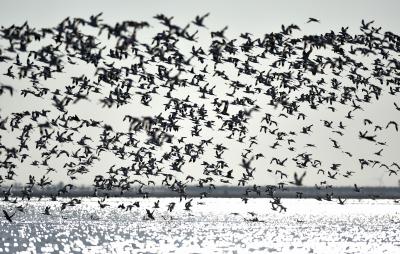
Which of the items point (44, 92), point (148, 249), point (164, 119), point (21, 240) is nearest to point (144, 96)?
point (164, 119)

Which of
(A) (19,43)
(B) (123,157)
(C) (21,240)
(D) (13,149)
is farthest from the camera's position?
(C) (21,240)

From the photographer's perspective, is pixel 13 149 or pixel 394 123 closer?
pixel 13 149

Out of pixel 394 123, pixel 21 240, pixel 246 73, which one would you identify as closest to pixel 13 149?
pixel 246 73

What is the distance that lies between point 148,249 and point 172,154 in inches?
789

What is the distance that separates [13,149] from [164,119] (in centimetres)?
1008

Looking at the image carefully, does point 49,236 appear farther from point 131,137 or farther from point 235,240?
point 131,137

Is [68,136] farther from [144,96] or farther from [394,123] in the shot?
[394,123]

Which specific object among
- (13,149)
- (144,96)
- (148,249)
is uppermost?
(144,96)

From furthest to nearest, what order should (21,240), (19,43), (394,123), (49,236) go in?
(49,236), (21,240), (394,123), (19,43)

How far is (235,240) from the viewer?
3324 inches

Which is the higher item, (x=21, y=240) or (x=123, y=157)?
(x=123, y=157)

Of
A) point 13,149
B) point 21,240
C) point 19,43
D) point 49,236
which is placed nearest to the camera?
point 19,43

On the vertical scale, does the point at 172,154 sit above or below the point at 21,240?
above

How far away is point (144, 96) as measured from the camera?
46344 millimetres
